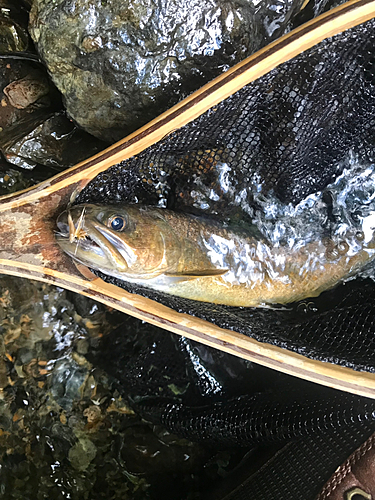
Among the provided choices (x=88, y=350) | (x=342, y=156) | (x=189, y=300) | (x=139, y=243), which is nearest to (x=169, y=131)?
(x=139, y=243)

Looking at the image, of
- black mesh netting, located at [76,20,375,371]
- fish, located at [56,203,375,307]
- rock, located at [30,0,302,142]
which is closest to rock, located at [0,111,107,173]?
rock, located at [30,0,302,142]

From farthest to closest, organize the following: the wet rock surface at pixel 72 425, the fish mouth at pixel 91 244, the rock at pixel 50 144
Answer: the wet rock surface at pixel 72 425
the rock at pixel 50 144
the fish mouth at pixel 91 244

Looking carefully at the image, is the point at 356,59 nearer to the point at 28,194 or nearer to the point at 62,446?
the point at 28,194

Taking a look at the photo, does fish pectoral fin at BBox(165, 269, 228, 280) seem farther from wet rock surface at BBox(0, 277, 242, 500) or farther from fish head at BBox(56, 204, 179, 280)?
wet rock surface at BBox(0, 277, 242, 500)

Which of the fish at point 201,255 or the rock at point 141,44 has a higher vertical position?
the rock at point 141,44

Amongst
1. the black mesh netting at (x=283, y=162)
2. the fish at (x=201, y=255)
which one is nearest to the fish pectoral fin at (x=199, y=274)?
the fish at (x=201, y=255)

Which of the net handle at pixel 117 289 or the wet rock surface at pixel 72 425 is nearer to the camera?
the net handle at pixel 117 289

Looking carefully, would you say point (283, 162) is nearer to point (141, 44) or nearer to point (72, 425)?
point (141, 44)

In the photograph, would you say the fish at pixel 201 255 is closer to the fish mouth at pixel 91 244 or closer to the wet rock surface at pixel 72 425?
the fish mouth at pixel 91 244
